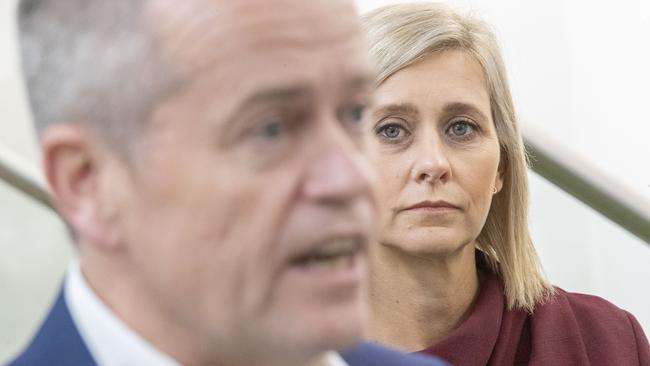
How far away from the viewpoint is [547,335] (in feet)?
3.88

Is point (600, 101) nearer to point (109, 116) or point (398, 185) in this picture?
point (398, 185)

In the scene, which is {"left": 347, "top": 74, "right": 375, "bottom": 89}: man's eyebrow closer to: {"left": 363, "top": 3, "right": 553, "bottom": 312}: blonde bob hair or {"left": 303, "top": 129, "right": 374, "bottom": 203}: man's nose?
{"left": 303, "top": 129, "right": 374, "bottom": 203}: man's nose

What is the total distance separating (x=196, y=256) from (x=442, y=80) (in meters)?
0.64

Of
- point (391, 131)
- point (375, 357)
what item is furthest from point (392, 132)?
point (375, 357)

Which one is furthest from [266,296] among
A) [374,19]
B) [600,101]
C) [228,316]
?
[600,101]

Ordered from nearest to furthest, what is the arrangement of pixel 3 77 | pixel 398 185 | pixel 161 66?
pixel 161 66 < pixel 398 185 < pixel 3 77

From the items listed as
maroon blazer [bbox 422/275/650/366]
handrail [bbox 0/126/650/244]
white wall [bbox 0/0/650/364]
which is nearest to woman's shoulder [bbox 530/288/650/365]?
maroon blazer [bbox 422/275/650/366]

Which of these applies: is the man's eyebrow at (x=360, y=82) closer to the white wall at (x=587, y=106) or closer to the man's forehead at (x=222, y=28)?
the man's forehead at (x=222, y=28)

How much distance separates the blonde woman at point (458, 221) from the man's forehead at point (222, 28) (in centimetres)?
56

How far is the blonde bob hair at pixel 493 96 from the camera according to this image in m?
1.15

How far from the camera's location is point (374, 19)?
1.19 meters

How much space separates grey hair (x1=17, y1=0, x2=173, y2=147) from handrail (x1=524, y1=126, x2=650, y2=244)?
663mm

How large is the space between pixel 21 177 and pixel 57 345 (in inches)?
20.2

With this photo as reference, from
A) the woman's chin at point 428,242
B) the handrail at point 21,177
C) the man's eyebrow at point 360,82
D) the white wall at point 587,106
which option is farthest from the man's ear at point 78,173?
the white wall at point 587,106
